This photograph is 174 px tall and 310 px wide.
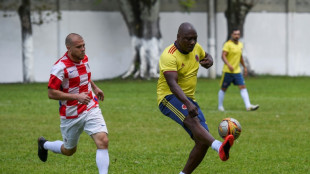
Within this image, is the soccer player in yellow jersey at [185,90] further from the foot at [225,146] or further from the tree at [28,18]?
the tree at [28,18]

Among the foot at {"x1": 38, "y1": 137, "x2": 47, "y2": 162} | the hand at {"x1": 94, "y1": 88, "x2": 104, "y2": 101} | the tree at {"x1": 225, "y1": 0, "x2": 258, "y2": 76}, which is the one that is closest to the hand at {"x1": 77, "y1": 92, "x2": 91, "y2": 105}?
the hand at {"x1": 94, "y1": 88, "x2": 104, "y2": 101}

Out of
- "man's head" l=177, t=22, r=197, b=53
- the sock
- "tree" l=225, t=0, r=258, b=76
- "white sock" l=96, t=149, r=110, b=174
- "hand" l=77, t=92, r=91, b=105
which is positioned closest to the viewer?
the sock

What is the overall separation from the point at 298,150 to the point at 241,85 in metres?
6.48

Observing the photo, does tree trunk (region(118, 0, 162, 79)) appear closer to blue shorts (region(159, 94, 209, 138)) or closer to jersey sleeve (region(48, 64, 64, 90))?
blue shorts (region(159, 94, 209, 138))

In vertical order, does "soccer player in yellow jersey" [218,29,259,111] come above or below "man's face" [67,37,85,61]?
below

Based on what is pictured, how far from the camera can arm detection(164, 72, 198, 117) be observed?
7855 mm

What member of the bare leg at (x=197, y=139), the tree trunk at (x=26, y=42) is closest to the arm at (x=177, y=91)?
the bare leg at (x=197, y=139)

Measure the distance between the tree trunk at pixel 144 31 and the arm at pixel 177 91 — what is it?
22.6m

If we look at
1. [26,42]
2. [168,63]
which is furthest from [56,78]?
[26,42]

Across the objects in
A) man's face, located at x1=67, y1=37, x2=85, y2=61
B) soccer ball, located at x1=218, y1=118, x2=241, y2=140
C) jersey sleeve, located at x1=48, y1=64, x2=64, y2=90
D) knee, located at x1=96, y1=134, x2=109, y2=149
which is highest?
man's face, located at x1=67, y1=37, x2=85, y2=61

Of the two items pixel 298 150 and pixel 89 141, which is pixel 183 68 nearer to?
pixel 298 150

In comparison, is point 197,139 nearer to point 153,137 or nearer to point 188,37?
point 188,37

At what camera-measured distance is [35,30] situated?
104ft

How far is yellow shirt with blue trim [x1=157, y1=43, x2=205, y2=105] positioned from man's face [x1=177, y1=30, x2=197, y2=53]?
18cm
